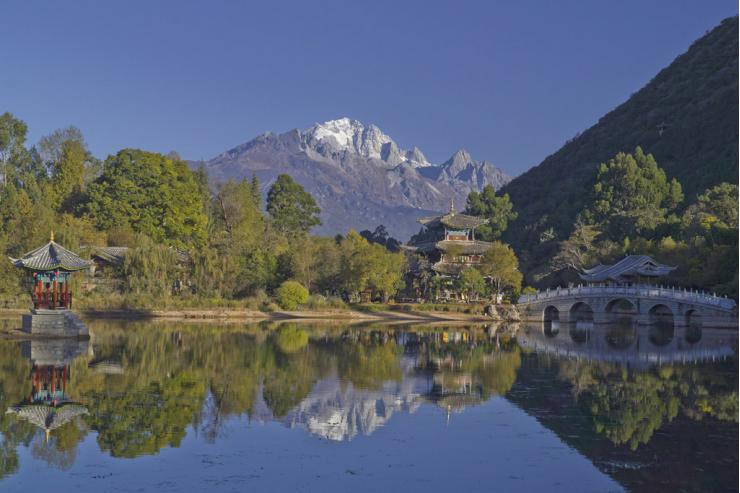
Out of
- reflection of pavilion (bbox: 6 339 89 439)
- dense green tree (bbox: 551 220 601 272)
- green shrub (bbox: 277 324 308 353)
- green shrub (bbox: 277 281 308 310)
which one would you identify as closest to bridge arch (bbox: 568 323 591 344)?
green shrub (bbox: 277 324 308 353)

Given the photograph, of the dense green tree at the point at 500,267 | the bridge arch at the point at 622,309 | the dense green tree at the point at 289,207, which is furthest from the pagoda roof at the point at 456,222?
the dense green tree at the point at 289,207

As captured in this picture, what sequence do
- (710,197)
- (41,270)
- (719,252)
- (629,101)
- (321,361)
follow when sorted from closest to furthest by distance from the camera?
(321,361) → (41,270) → (719,252) → (710,197) → (629,101)

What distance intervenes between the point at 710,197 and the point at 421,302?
90.4 feet

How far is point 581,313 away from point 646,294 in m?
14.4

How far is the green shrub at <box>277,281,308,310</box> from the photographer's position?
6512cm

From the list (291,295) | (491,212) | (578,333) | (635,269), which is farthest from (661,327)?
(491,212)

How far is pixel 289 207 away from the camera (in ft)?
328

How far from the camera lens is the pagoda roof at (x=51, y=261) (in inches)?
1768

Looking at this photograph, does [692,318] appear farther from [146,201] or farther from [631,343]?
[146,201]

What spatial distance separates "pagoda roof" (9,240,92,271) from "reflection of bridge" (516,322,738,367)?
2321cm

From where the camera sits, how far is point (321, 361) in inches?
1419

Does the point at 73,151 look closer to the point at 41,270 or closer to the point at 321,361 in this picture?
the point at 41,270

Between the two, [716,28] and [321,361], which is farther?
[716,28]

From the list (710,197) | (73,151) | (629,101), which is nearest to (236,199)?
(73,151)
